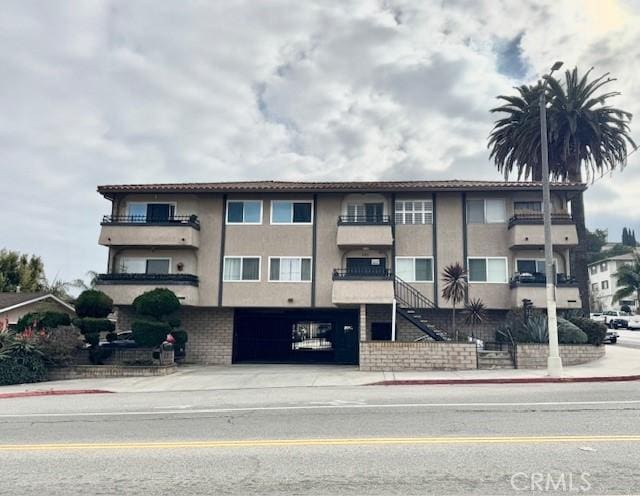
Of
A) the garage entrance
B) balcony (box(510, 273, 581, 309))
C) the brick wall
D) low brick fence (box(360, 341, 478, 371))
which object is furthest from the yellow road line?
the garage entrance

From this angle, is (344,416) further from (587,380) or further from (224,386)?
(587,380)

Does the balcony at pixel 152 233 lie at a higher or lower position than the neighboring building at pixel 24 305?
higher

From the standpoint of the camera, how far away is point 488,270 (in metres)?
23.7

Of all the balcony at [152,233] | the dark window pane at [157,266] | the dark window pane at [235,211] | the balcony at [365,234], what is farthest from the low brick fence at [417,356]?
the dark window pane at [157,266]

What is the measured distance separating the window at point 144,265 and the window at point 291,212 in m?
5.75

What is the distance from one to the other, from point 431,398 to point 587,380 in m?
6.56

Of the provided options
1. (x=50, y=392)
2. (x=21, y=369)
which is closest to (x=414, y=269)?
(x=50, y=392)

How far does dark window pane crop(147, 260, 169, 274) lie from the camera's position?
82.2 ft

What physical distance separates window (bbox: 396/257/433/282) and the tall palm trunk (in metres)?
8.44

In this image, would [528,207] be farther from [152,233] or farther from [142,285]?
[142,285]

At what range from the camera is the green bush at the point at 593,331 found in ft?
65.8

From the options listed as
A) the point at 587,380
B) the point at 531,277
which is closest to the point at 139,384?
the point at 587,380

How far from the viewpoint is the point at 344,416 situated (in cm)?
974

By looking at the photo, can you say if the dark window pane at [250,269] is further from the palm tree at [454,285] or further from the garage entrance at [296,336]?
the palm tree at [454,285]
